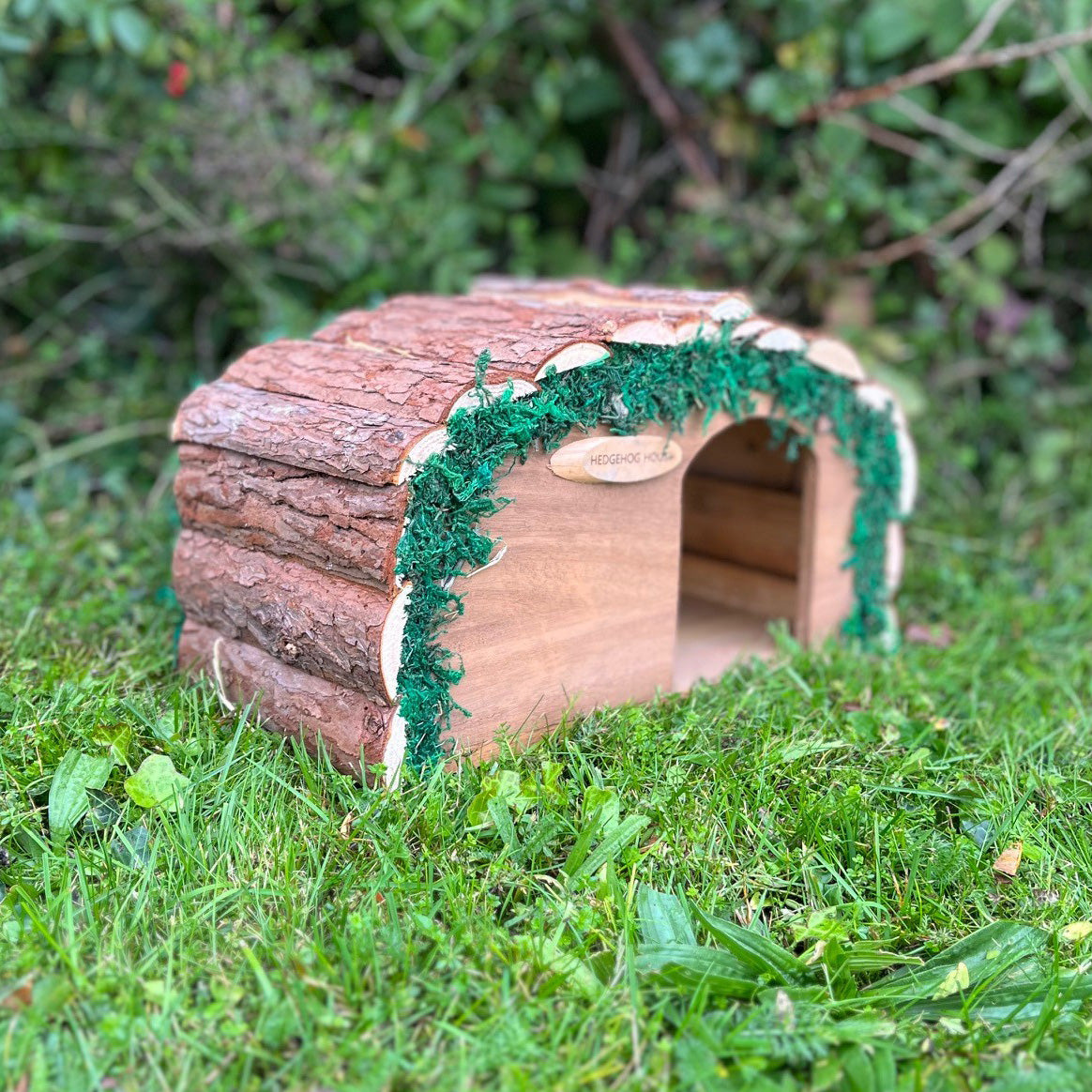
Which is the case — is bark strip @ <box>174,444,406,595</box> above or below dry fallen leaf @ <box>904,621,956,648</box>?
above

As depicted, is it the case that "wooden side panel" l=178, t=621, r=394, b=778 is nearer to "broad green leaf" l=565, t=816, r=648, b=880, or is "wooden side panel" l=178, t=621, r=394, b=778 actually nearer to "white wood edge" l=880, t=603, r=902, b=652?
"broad green leaf" l=565, t=816, r=648, b=880

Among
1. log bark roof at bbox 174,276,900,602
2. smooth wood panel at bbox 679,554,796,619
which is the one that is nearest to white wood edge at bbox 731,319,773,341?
log bark roof at bbox 174,276,900,602

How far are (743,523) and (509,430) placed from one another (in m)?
1.47

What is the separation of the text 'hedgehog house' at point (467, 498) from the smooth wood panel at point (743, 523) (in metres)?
0.31

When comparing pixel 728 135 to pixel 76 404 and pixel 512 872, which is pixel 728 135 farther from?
pixel 512 872

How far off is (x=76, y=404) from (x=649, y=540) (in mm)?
2675

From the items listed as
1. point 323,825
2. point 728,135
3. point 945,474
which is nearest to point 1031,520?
point 945,474

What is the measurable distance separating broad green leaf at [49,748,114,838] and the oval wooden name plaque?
41.3 inches

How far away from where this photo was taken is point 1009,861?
1.99 meters

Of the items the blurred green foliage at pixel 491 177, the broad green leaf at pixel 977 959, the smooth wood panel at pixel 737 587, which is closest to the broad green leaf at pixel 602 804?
the broad green leaf at pixel 977 959

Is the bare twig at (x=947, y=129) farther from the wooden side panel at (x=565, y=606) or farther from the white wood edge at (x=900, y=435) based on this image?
the wooden side panel at (x=565, y=606)

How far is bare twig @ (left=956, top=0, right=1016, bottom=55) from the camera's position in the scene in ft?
12.2

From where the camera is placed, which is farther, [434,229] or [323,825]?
[434,229]

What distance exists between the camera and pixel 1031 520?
4.20 metres
